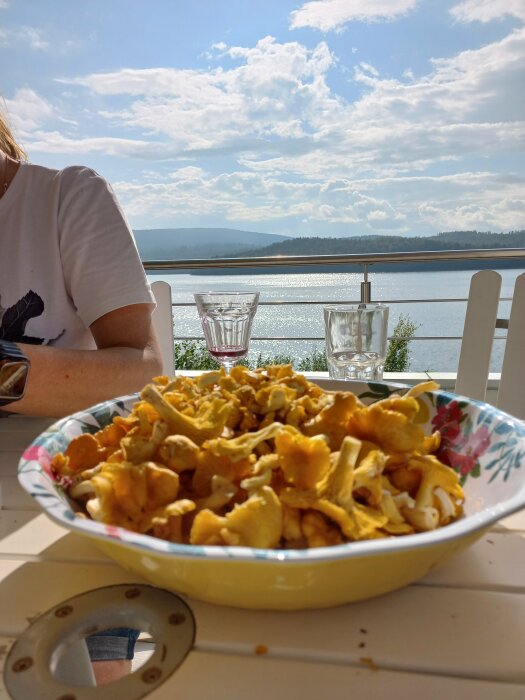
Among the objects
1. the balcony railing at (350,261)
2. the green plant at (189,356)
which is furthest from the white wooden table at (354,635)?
the green plant at (189,356)

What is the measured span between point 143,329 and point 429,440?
57 cm

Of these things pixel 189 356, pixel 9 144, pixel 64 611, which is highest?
pixel 9 144

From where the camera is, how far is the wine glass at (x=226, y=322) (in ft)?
2.36

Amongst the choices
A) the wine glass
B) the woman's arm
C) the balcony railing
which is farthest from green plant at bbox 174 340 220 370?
the wine glass

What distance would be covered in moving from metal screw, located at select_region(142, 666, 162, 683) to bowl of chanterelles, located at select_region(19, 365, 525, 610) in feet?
0.14

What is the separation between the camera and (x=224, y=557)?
0.27 m

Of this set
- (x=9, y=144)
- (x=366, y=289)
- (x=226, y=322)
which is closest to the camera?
(x=226, y=322)

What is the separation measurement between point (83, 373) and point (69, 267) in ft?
0.86

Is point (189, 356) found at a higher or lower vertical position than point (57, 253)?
lower

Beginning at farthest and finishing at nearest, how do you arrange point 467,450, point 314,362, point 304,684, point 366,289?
point 314,362, point 366,289, point 467,450, point 304,684

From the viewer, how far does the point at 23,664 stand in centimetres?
29

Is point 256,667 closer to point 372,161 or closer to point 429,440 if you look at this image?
point 429,440

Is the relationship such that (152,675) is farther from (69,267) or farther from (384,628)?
(69,267)

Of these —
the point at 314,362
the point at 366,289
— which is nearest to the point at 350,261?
the point at 366,289
